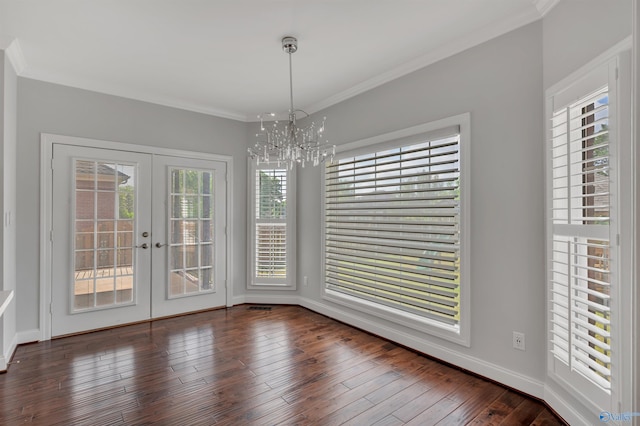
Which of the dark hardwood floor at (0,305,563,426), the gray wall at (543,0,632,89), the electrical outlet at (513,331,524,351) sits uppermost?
the gray wall at (543,0,632,89)

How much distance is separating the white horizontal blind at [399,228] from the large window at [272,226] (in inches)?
28.3

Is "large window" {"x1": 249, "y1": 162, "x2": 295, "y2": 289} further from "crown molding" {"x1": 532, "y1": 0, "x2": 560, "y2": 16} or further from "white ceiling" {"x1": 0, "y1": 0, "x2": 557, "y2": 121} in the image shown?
"crown molding" {"x1": 532, "y1": 0, "x2": 560, "y2": 16}

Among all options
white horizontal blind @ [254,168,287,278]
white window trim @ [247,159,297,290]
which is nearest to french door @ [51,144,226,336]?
white window trim @ [247,159,297,290]

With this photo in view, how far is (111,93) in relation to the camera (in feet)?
11.9

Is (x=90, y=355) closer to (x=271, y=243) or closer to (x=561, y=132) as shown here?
Result: (x=271, y=243)

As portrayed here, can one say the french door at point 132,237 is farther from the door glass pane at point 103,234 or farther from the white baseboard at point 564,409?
the white baseboard at point 564,409

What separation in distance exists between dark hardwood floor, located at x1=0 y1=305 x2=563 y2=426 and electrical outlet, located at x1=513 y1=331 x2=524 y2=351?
34cm

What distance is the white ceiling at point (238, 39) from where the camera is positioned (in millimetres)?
2227

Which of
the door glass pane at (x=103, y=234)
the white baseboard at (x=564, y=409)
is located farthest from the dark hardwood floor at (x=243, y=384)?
the door glass pane at (x=103, y=234)

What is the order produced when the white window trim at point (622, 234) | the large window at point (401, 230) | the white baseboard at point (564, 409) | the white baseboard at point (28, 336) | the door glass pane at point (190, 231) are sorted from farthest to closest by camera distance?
the door glass pane at point (190, 231)
the white baseboard at point (28, 336)
the large window at point (401, 230)
the white baseboard at point (564, 409)
the white window trim at point (622, 234)

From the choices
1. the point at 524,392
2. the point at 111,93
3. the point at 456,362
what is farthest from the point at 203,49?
the point at 524,392

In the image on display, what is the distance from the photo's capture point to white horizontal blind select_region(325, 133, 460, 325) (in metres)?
2.80

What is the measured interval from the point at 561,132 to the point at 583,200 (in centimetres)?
45

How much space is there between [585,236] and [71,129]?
4594mm
